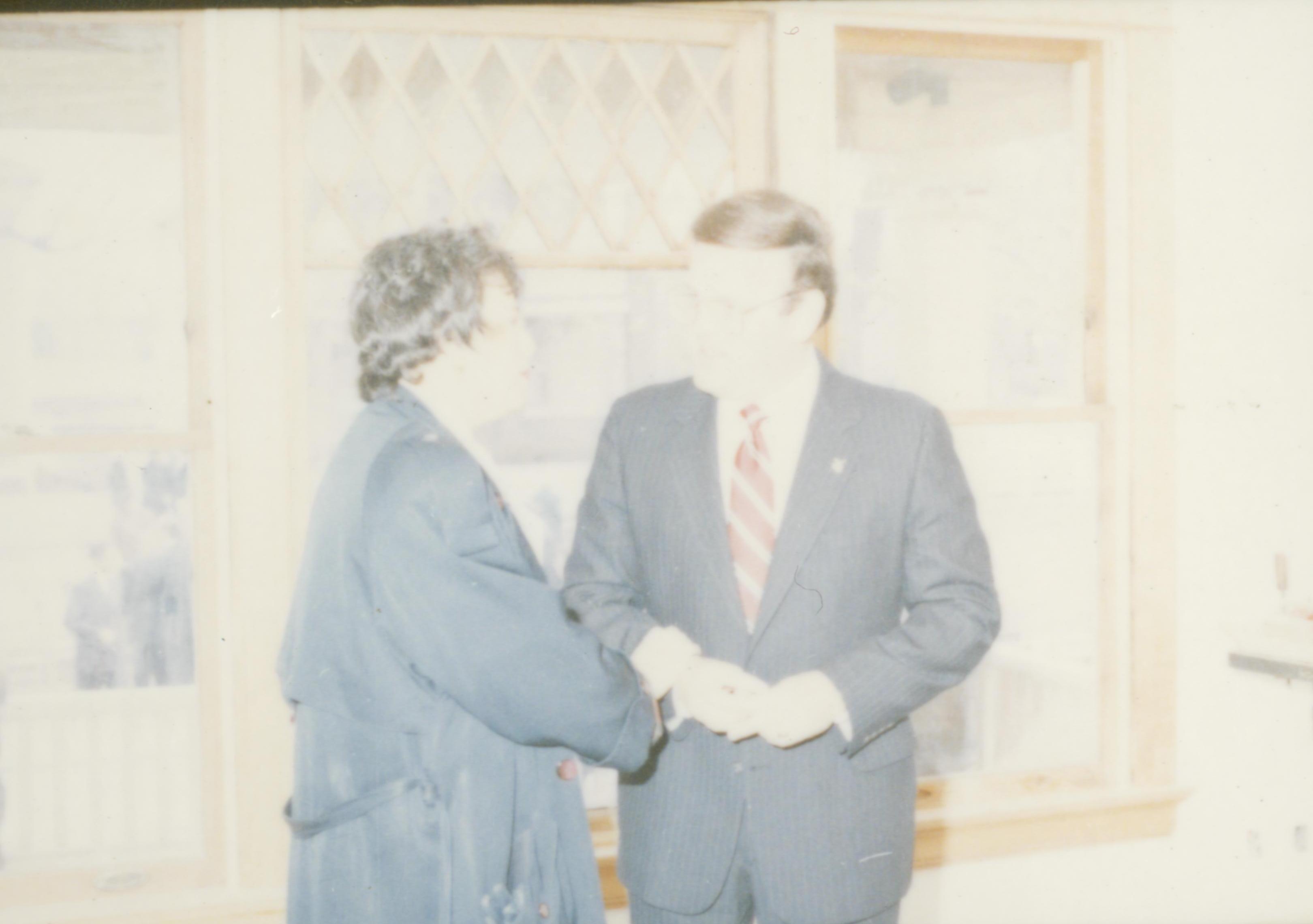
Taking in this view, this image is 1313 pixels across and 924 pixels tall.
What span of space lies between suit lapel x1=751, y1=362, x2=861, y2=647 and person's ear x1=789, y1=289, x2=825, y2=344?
16cm

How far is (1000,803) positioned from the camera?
2191 millimetres

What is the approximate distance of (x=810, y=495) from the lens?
1.42 m

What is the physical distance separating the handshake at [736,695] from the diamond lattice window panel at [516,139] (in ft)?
3.12

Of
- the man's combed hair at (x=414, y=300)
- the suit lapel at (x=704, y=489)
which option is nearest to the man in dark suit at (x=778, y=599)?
the suit lapel at (x=704, y=489)

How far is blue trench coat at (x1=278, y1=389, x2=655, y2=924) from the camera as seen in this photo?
4.05ft

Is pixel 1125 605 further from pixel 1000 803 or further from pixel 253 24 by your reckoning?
pixel 253 24

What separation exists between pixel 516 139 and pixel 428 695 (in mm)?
1236

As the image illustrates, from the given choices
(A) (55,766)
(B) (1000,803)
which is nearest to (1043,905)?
(B) (1000,803)

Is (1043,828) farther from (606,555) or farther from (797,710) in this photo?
(606,555)

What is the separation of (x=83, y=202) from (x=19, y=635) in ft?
2.94

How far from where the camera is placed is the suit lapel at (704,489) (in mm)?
1436

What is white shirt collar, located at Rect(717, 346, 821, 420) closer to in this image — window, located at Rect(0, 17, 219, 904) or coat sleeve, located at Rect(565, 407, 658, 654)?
coat sleeve, located at Rect(565, 407, 658, 654)

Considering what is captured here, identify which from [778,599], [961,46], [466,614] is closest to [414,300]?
[466,614]

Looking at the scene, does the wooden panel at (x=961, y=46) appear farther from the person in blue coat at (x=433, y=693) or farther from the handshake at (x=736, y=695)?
the handshake at (x=736, y=695)
